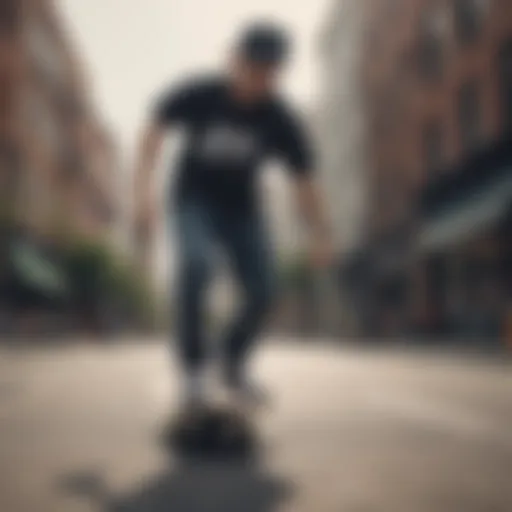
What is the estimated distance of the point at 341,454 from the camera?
1.81 meters

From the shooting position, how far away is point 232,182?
89.8 inches

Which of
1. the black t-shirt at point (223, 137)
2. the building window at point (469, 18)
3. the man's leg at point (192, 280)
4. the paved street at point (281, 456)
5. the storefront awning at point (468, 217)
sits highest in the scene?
the building window at point (469, 18)

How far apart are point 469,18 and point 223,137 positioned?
11282 mm

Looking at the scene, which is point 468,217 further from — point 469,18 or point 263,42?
point 263,42

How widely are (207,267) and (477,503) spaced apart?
1225 millimetres

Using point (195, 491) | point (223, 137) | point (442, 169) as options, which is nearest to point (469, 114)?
point (442, 169)

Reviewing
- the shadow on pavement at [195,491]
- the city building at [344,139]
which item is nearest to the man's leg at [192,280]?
the shadow on pavement at [195,491]

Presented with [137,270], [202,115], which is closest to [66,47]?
[202,115]

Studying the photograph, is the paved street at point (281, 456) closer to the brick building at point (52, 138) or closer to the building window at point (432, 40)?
the brick building at point (52, 138)

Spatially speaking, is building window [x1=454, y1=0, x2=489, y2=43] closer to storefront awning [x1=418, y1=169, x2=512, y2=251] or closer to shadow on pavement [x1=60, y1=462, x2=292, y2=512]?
storefront awning [x1=418, y1=169, x2=512, y2=251]

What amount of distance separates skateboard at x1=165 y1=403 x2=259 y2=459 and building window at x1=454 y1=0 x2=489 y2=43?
10787mm

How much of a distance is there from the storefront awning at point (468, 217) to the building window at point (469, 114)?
1.37 metres

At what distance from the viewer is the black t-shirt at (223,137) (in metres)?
2.11

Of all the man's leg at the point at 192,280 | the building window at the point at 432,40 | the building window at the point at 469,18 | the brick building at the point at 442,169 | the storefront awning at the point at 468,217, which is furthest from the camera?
the building window at the point at 469,18
